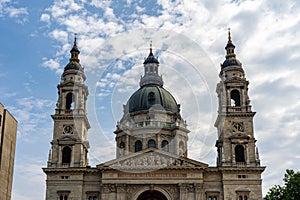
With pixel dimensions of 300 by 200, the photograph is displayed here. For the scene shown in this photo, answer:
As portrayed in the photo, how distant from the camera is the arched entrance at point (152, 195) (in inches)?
2272

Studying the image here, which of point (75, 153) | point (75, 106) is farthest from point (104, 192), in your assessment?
point (75, 106)

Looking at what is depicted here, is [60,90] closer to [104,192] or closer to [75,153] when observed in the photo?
[75,153]

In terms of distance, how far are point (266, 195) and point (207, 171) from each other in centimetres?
1248

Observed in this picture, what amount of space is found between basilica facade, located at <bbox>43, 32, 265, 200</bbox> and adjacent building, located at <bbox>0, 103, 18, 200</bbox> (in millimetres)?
13522

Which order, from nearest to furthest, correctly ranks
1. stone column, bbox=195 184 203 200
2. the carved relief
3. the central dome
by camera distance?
stone column, bbox=195 184 203 200, the carved relief, the central dome

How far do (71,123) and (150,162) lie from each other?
1149cm

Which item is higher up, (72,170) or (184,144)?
(184,144)

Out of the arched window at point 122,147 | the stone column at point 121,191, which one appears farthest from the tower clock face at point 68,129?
the arched window at point 122,147

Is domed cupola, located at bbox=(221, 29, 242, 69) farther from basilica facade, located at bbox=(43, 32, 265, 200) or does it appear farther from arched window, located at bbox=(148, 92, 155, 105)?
arched window, located at bbox=(148, 92, 155, 105)

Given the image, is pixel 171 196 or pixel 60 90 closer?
pixel 171 196

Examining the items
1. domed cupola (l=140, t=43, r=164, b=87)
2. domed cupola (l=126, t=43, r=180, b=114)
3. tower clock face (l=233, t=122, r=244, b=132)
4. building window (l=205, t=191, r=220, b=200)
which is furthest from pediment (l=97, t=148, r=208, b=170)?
domed cupola (l=140, t=43, r=164, b=87)

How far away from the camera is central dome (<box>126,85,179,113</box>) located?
72338 mm

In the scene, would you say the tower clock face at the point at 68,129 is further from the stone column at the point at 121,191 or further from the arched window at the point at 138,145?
the arched window at the point at 138,145

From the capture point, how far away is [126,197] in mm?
56188
